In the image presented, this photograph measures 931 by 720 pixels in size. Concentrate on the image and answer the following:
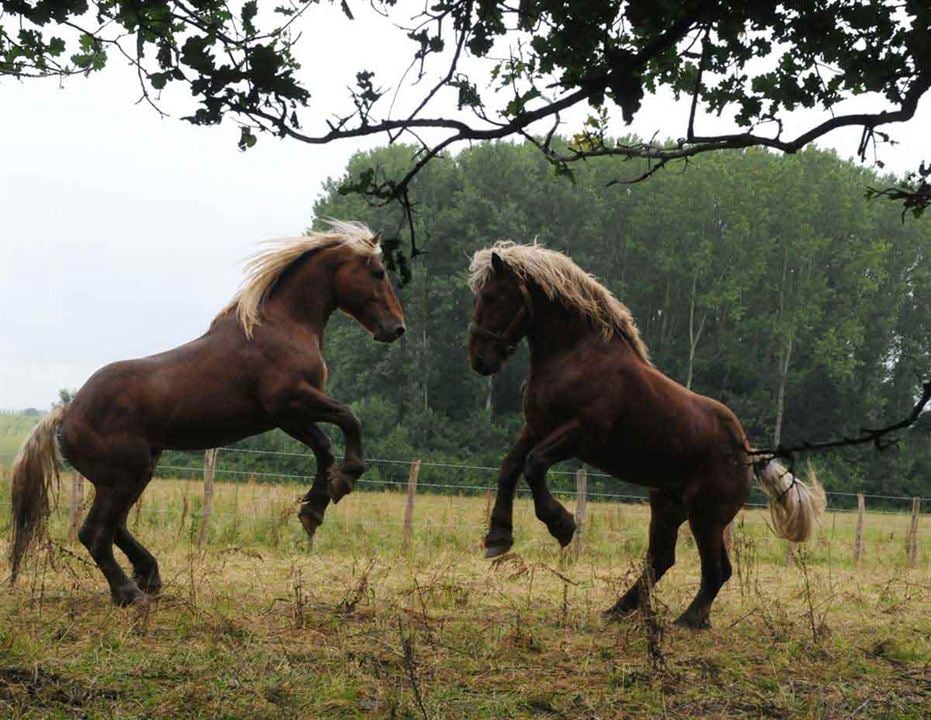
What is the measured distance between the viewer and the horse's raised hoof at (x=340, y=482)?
667 cm

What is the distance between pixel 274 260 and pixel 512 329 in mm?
1804

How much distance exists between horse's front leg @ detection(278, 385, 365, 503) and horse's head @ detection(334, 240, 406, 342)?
0.61m

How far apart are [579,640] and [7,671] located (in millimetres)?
3116

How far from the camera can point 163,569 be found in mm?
9273

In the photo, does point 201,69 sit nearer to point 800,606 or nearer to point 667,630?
point 667,630

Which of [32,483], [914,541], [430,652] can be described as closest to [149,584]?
[32,483]

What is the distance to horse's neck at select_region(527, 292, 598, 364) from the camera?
22.5ft

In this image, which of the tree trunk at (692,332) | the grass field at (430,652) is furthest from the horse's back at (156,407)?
the tree trunk at (692,332)

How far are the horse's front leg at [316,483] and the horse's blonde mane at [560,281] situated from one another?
4.55 ft

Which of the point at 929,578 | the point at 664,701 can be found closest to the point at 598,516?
the point at 929,578

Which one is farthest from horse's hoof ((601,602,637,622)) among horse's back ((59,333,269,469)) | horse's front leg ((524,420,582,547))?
horse's back ((59,333,269,469))

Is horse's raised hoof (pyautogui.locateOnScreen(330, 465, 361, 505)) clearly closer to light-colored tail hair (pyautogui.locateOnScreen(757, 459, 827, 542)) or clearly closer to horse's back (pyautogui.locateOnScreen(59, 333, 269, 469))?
horse's back (pyautogui.locateOnScreen(59, 333, 269, 469))

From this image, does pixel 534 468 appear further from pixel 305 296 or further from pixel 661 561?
pixel 305 296

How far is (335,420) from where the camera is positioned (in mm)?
6852
